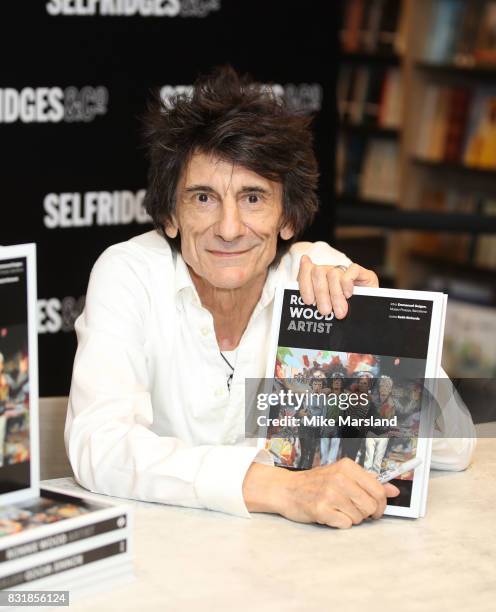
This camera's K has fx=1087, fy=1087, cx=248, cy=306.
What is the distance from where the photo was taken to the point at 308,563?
A: 1.54 meters

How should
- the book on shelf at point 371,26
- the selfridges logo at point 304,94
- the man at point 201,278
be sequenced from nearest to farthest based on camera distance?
the man at point 201,278
the selfridges logo at point 304,94
the book on shelf at point 371,26

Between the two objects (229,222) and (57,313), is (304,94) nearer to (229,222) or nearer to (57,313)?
(57,313)

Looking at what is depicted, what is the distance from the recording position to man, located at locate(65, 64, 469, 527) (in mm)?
1879

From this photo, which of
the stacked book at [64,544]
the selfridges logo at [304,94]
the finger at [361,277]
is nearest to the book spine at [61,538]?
the stacked book at [64,544]

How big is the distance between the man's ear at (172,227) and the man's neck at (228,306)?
78 mm

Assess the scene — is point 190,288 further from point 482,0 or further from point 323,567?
point 482,0

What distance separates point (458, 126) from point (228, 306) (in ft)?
11.7

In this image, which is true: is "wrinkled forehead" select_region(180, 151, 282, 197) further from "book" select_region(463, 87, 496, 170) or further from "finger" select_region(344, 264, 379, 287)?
"book" select_region(463, 87, 496, 170)

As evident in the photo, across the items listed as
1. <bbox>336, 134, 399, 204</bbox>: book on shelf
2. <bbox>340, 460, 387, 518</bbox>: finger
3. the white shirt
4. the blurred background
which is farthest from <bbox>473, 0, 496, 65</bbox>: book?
<bbox>340, 460, 387, 518</bbox>: finger

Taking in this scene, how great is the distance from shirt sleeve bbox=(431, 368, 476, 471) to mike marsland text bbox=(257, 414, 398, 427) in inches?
7.1

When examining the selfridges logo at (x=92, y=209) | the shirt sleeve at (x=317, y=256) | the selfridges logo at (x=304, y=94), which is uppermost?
the selfridges logo at (x=304, y=94)

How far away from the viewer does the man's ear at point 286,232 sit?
7.30 feet

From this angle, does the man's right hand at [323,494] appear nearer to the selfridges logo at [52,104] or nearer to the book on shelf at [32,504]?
the book on shelf at [32,504]

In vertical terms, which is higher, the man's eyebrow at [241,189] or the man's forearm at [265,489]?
the man's eyebrow at [241,189]
